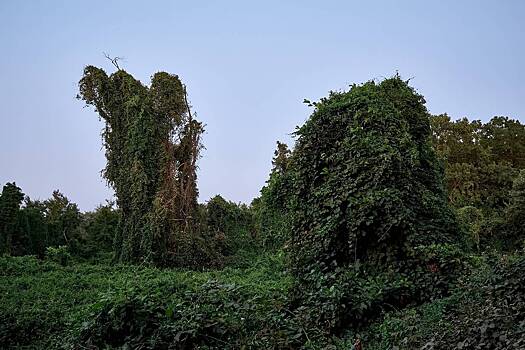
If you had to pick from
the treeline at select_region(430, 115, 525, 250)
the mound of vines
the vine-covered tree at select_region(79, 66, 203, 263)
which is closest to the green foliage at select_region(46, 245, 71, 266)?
the vine-covered tree at select_region(79, 66, 203, 263)

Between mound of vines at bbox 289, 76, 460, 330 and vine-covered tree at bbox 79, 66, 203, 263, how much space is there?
1286cm

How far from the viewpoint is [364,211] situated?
Answer: 7.21 meters

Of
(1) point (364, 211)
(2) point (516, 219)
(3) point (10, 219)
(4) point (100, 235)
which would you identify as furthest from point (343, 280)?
(4) point (100, 235)

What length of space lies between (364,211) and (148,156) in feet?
51.5

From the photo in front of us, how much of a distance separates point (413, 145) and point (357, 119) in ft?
3.30

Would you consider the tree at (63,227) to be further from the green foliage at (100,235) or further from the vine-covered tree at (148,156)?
the vine-covered tree at (148,156)

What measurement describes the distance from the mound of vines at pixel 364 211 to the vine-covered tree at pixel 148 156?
506 inches

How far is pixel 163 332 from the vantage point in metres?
5.42

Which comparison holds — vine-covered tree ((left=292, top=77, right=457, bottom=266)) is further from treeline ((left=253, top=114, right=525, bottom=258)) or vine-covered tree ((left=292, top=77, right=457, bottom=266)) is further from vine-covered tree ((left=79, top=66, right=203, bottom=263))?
vine-covered tree ((left=79, top=66, right=203, bottom=263))

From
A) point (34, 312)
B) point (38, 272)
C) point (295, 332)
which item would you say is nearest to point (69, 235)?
point (38, 272)

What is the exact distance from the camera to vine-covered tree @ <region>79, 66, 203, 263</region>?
20.3m

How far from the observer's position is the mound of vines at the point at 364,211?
6.51 metres

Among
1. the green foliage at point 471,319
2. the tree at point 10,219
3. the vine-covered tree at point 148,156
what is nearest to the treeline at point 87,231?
the tree at point 10,219

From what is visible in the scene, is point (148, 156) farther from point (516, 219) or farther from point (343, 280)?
point (343, 280)
